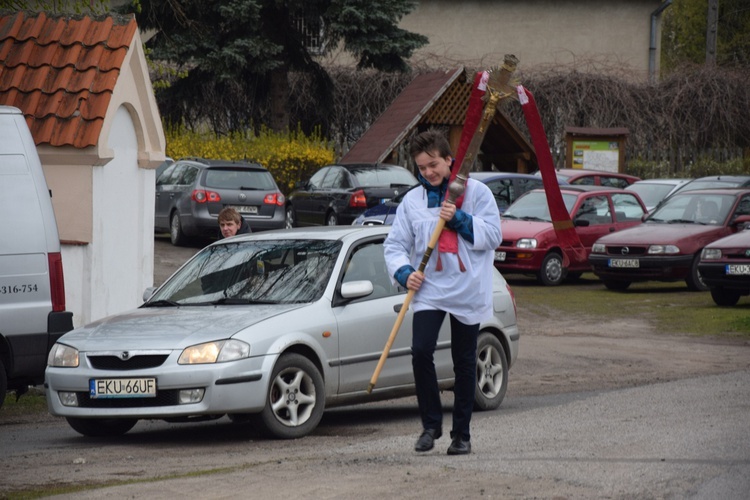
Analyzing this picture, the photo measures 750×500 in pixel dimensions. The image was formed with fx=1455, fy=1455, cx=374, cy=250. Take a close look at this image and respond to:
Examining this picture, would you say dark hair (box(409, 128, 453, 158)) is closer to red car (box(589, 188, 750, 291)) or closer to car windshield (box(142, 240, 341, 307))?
car windshield (box(142, 240, 341, 307))

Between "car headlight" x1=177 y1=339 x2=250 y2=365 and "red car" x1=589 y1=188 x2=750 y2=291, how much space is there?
1447 centimetres

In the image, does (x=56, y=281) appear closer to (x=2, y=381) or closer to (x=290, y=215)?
(x=2, y=381)

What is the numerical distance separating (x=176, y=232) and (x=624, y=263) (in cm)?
913

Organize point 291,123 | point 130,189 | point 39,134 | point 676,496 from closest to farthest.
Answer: point 676,496
point 39,134
point 130,189
point 291,123

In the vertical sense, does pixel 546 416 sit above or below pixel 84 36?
below

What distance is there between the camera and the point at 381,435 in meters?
9.85

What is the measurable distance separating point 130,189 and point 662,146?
28260 millimetres

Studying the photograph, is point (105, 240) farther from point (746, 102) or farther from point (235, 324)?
point (746, 102)

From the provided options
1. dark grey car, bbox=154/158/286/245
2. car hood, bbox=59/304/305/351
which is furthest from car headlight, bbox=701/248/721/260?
car hood, bbox=59/304/305/351

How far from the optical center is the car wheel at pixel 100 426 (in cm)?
984

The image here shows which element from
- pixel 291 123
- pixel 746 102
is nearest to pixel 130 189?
pixel 291 123

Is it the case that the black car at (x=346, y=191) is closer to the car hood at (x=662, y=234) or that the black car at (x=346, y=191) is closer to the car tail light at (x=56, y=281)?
the car hood at (x=662, y=234)

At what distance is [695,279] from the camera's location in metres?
23.1

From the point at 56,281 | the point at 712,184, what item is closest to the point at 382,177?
the point at 712,184
